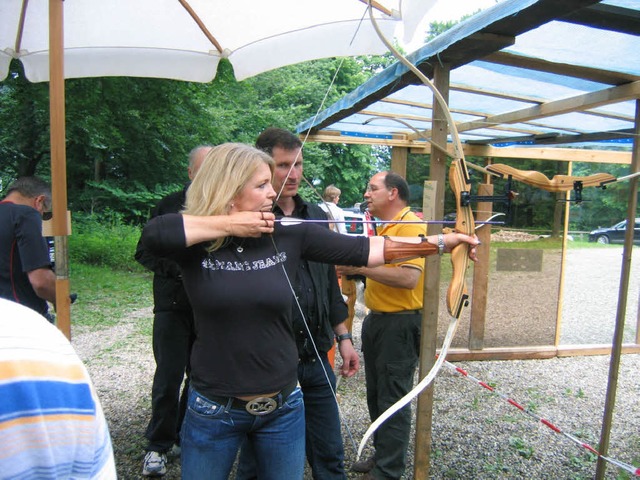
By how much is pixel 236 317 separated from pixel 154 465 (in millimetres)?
1606

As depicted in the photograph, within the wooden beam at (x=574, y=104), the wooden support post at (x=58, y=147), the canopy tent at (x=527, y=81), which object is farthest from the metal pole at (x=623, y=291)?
the wooden support post at (x=58, y=147)

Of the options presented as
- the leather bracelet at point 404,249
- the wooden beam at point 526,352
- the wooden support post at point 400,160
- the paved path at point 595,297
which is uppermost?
the wooden support post at point 400,160

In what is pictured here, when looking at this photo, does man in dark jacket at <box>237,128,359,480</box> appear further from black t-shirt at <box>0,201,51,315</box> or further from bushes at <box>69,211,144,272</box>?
bushes at <box>69,211,144,272</box>

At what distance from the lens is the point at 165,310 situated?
7.84 ft

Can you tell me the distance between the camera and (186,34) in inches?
109

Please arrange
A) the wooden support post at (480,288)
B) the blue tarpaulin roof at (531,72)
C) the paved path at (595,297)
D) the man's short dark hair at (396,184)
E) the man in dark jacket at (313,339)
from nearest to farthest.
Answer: the blue tarpaulin roof at (531,72) < the man in dark jacket at (313,339) < the man's short dark hair at (396,184) < the wooden support post at (480,288) < the paved path at (595,297)

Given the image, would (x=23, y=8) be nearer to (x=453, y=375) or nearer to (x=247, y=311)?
(x=247, y=311)

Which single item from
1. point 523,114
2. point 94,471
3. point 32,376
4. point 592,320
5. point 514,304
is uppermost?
point 523,114

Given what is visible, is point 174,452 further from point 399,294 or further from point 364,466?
point 399,294

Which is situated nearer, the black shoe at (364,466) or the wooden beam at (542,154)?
the black shoe at (364,466)

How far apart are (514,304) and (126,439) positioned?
4274 millimetres

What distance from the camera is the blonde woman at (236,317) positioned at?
1348 mm

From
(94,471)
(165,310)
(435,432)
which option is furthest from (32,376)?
(435,432)

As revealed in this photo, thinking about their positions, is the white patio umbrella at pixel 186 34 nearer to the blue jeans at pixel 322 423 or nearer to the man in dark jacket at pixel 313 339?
the man in dark jacket at pixel 313 339
